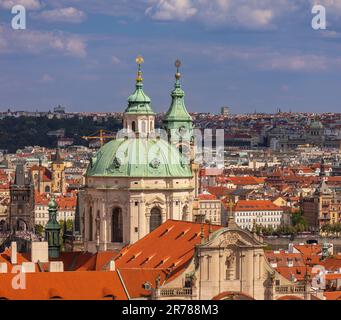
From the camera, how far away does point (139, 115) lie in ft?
115

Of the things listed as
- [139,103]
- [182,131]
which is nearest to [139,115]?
[139,103]

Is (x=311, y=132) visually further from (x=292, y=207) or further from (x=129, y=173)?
(x=129, y=173)

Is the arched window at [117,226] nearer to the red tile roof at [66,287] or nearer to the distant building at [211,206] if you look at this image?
the red tile roof at [66,287]

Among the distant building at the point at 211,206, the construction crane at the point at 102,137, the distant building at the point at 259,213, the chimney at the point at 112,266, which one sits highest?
the construction crane at the point at 102,137

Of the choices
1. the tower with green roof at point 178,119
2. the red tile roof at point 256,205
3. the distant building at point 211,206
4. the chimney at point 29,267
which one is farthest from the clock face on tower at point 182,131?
the red tile roof at point 256,205

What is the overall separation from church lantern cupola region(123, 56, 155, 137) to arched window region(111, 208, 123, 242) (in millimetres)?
1914

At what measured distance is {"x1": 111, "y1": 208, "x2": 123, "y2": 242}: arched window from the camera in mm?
33906

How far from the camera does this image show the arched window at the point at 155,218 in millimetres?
33812

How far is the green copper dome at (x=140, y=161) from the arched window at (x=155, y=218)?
0.84 metres

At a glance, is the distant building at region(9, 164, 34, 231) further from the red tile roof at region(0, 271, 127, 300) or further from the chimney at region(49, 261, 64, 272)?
the red tile roof at region(0, 271, 127, 300)
